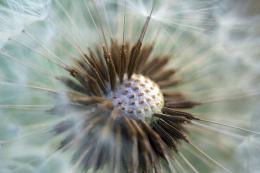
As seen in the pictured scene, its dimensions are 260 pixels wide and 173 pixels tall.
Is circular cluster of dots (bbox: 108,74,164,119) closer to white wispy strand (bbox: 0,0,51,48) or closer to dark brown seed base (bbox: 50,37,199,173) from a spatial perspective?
dark brown seed base (bbox: 50,37,199,173)

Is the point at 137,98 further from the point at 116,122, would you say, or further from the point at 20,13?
the point at 20,13

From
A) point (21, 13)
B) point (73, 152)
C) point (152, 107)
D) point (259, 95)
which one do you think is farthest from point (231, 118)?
point (21, 13)

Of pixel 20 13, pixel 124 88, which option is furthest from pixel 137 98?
pixel 20 13

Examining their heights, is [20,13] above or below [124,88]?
above

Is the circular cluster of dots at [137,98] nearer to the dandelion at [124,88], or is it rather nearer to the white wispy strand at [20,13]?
the dandelion at [124,88]

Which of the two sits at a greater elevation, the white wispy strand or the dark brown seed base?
the white wispy strand

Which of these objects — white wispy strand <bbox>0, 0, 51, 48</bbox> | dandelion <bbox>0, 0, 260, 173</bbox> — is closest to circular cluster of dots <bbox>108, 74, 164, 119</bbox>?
dandelion <bbox>0, 0, 260, 173</bbox>

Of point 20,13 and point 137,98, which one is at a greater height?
point 20,13

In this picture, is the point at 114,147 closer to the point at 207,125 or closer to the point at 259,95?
the point at 207,125
